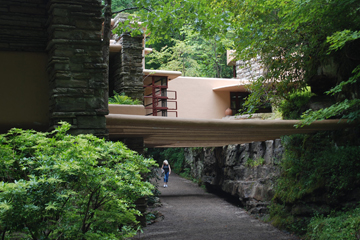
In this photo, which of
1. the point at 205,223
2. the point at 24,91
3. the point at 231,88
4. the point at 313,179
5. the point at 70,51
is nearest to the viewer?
the point at 70,51

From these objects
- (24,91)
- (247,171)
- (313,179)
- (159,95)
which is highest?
(159,95)

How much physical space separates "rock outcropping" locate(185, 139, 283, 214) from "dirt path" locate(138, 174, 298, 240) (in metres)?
0.54

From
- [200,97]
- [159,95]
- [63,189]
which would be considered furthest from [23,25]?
[200,97]

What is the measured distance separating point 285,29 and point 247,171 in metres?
4.76

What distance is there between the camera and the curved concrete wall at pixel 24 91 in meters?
4.56

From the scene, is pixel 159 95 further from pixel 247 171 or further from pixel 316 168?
pixel 316 168

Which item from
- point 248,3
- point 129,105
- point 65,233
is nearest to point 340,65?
point 248,3

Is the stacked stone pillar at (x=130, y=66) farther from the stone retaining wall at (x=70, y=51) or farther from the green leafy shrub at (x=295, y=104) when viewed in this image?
the stone retaining wall at (x=70, y=51)

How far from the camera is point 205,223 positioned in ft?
27.8

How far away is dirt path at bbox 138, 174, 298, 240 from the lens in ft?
24.2

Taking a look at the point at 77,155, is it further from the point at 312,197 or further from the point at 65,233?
the point at 312,197

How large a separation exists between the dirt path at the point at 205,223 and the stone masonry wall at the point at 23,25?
459 cm

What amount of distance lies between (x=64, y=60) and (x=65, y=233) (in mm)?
2498

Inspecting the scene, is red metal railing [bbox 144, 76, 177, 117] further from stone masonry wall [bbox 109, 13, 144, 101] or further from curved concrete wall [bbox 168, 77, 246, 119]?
stone masonry wall [bbox 109, 13, 144, 101]
